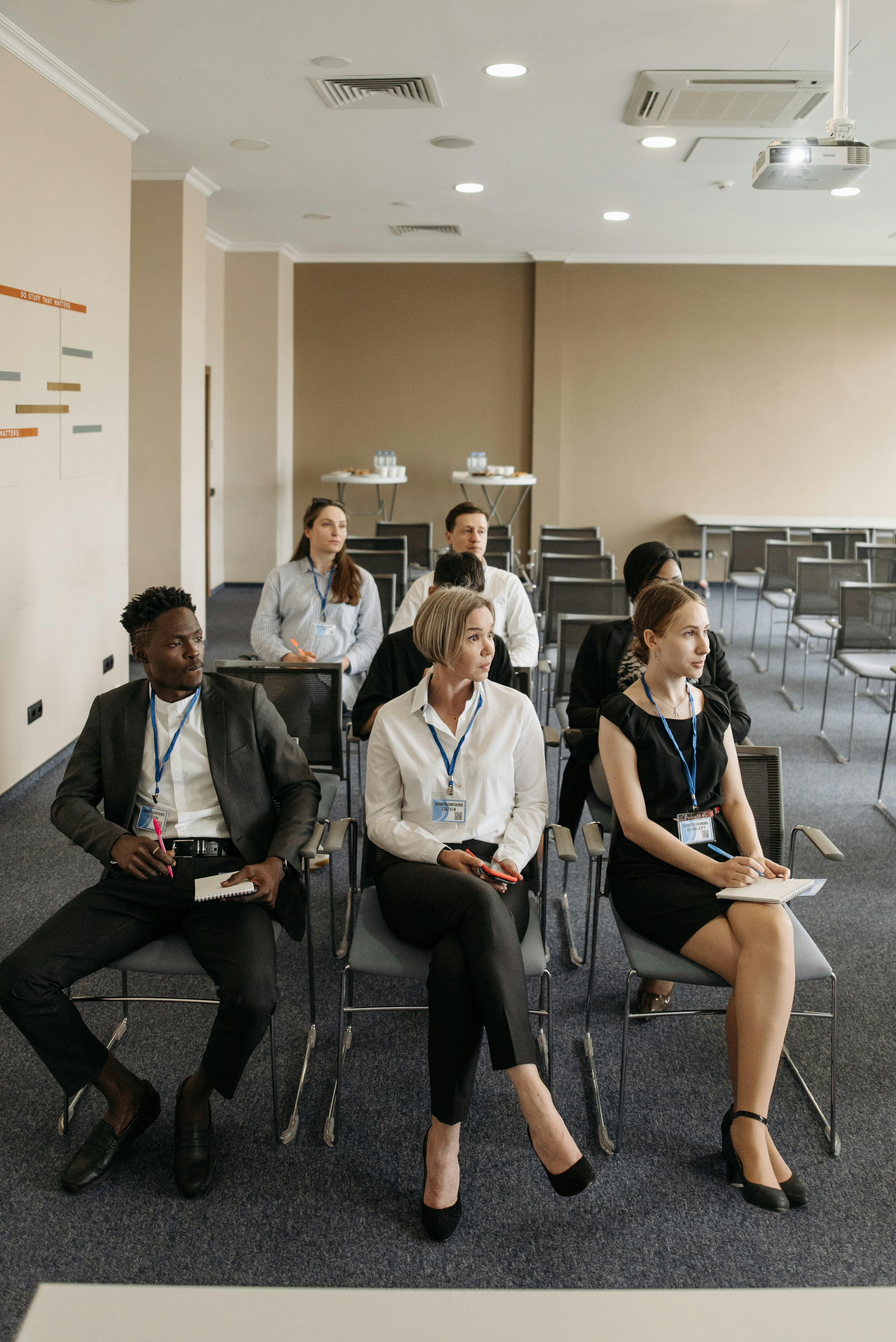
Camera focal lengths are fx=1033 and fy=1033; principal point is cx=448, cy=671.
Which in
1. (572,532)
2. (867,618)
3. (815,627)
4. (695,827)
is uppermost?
(572,532)

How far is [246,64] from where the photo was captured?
517 cm

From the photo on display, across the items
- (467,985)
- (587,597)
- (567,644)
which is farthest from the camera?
(587,597)

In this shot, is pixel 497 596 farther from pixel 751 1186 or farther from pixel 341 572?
pixel 751 1186

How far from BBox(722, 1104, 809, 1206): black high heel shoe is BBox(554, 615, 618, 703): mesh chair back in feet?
7.25

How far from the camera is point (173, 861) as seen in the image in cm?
247

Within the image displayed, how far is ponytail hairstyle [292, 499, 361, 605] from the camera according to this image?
4.45 metres

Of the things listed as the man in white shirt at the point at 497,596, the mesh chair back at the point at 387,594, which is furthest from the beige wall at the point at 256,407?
the man in white shirt at the point at 497,596

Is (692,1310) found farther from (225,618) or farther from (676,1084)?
(225,618)

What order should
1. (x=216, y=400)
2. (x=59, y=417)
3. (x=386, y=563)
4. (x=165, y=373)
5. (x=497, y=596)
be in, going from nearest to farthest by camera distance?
(x=497, y=596), (x=59, y=417), (x=386, y=563), (x=165, y=373), (x=216, y=400)

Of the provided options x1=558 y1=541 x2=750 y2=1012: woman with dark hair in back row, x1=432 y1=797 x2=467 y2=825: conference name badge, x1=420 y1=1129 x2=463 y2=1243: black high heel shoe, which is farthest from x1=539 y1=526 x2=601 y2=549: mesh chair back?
x1=420 y1=1129 x2=463 y2=1243: black high heel shoe

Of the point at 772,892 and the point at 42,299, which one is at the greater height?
the point at 42,299

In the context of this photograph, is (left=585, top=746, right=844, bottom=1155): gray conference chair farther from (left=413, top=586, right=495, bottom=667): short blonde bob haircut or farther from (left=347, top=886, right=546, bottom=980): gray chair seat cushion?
(left=413, top=586, right=495, bottom=667): short blonde bob haircut

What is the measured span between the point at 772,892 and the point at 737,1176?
0.63 metres

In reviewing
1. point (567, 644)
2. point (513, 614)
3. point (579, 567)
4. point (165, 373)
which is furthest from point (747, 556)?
point (165, 373)
